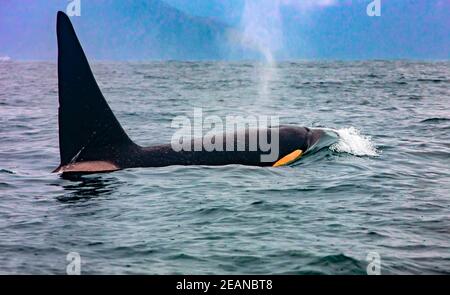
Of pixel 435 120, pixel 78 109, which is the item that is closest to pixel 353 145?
pixel 78 109

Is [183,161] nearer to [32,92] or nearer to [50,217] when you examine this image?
[50,217]

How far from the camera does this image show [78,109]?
1238cm

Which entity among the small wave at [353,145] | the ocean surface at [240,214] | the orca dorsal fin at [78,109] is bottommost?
the ocean surface at [240,214]

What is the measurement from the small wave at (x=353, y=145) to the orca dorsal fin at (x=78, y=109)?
5303 mm

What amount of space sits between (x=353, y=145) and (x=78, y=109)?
7018mm

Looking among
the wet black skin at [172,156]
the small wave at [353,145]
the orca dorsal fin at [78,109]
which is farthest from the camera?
the small wave at [353,145]

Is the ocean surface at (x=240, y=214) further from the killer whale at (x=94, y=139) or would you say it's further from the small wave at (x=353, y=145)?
the killer whale at (x=94, y=139)

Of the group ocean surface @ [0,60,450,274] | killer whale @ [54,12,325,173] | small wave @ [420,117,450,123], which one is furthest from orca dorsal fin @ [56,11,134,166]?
small wave @ [420,117,450,123]

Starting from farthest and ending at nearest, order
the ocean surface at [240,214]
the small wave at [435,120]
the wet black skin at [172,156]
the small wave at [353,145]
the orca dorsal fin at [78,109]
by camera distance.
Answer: the small wave at [435,120], the small wave at [353,145], the wet black skin at [172,156], the orca dorsal fin at [78,109], the ocean surface at [240,214]

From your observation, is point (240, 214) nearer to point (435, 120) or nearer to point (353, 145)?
point (353, 145)

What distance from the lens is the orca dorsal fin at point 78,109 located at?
12.1 m

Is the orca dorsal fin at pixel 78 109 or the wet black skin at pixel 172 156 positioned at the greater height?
the orca dorsal fin at pixel 78 109

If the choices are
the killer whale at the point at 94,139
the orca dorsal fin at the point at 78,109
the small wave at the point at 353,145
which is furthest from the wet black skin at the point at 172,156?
the small wave at the point at 353,145

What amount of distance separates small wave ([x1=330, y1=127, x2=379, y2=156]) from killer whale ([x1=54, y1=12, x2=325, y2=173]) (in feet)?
6.96
